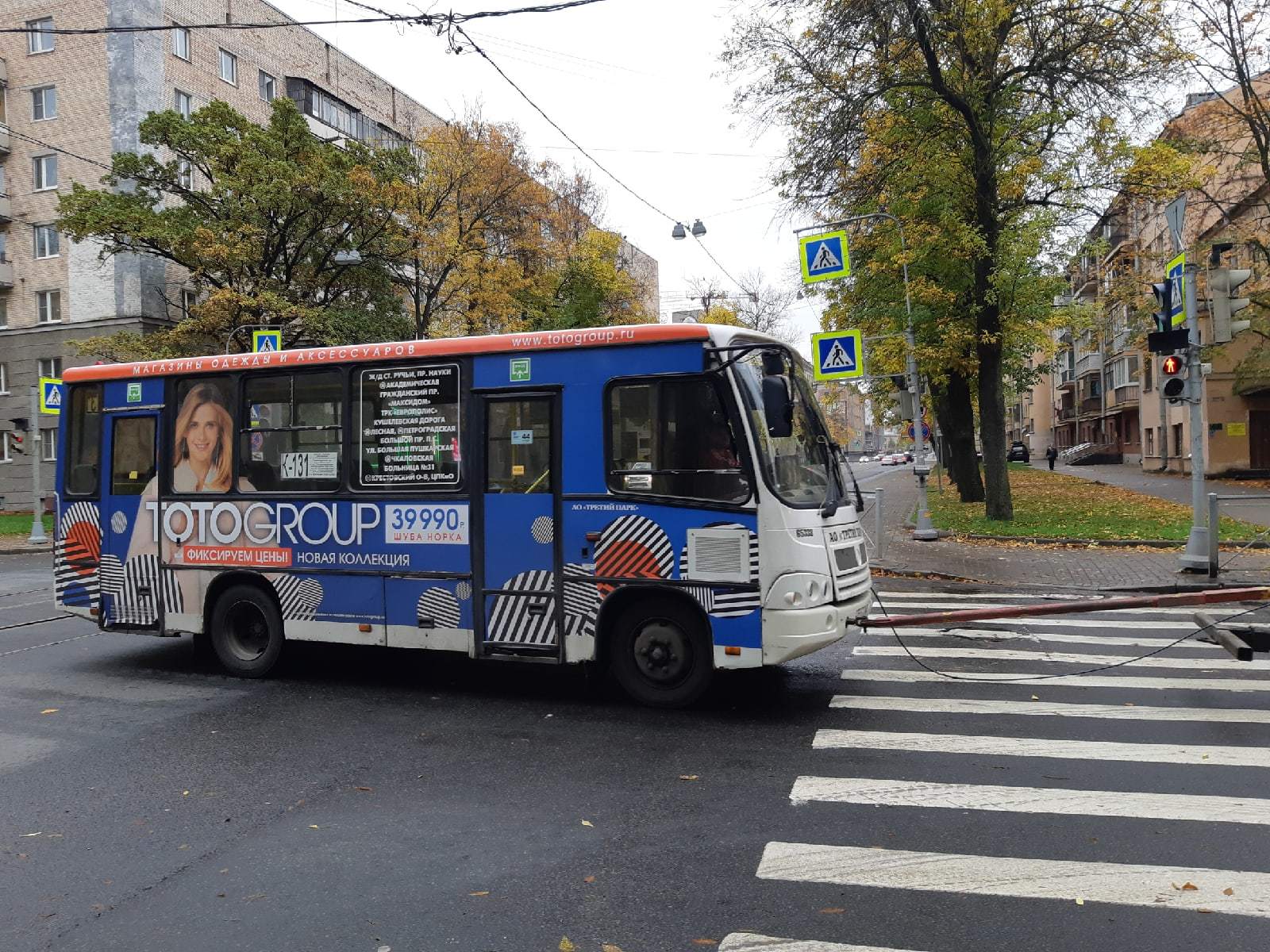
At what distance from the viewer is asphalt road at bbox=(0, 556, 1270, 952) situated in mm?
3984

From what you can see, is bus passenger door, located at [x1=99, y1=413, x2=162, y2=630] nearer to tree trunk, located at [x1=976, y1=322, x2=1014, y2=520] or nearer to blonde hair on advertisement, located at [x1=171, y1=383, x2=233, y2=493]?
blonde hair on advertisement, located at [x1=171, y1=383, x2=233, y2=493]

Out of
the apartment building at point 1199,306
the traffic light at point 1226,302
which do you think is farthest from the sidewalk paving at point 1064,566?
the apartment building at point 1199,306

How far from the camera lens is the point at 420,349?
26.7ft

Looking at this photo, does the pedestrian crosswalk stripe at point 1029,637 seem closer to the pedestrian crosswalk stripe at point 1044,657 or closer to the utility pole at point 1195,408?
the pedestrian crosswalk stripe at point 1044,657

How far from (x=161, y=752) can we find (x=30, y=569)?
15.2 metres

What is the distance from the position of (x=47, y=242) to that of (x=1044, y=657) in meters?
41.6

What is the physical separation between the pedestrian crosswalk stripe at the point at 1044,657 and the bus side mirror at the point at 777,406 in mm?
3478

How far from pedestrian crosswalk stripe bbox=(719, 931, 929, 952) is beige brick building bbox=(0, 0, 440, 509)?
36.0m

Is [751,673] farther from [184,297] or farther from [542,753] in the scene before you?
[184,297]

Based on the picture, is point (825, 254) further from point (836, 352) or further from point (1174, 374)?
point (1174, 374)

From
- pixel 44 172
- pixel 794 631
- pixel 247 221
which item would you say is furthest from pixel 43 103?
pixel 794 631

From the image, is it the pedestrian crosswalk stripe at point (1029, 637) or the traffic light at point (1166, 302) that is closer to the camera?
the pedestrian crosswalk stripe at point (1029, 637)

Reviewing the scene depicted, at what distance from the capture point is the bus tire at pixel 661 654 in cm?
725

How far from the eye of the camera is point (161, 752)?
6.56m
